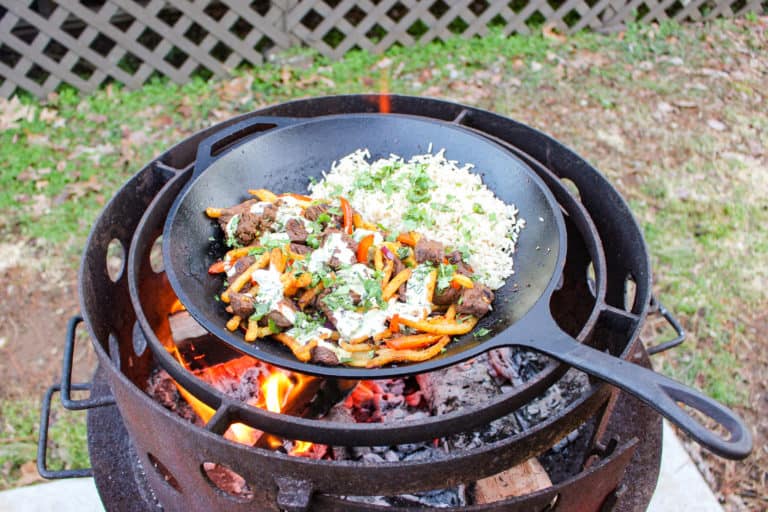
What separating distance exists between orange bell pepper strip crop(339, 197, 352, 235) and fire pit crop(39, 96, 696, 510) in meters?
0.60

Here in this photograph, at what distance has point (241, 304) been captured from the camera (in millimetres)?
2217

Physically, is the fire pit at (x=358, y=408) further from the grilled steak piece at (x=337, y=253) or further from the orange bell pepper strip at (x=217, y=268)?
the grilled steak piece at (x=337, y=253)

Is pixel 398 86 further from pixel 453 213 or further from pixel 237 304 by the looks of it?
pixel 237 304

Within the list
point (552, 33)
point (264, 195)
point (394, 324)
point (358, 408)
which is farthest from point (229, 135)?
point (552, 33)

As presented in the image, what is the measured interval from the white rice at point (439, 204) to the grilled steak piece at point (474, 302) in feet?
0.57

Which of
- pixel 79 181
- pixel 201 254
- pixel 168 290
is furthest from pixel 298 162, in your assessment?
pixel 79 181

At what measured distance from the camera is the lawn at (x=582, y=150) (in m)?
3.81

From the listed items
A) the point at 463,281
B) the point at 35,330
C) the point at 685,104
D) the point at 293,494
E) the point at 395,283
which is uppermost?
the point at 685,104

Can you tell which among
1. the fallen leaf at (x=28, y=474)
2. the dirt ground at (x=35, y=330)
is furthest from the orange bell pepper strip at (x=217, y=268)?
the dirt ground at (x=35, y=330)

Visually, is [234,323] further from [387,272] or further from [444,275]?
[444,275]

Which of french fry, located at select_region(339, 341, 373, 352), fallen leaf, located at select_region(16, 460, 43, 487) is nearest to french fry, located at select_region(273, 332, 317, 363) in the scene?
french fry, located at select_region(339, 341, 373, 352)

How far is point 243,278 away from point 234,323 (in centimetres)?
19

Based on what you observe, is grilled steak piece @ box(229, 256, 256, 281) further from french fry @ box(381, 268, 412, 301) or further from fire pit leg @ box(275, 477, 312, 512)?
fire pit leg @ box(275, 477, 312, 512)

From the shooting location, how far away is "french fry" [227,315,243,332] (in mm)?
2203
